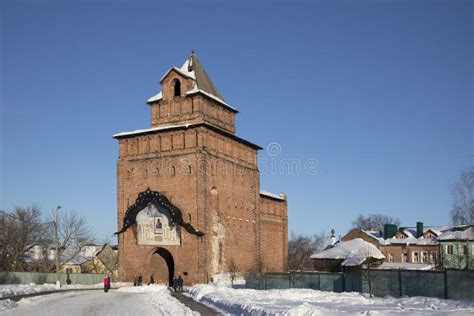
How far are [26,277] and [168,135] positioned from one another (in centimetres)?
1443

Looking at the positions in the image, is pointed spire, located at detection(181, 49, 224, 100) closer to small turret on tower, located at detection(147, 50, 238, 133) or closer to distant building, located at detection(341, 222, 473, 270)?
small turret on tower, located at detection(147, 50, 238, 133)

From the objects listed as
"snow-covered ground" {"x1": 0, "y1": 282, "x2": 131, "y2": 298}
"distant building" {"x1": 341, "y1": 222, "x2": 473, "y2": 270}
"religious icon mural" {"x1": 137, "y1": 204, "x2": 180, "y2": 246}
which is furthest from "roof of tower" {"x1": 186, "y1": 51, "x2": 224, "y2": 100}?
"distant building" {"x1": 341, "y1": 222, "x2": 473, "y2": 270}

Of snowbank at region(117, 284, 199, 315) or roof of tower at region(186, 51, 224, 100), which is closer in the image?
snowbank at region(117, 284, 199, 315)

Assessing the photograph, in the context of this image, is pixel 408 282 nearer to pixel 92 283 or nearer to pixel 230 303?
pixel 230 303

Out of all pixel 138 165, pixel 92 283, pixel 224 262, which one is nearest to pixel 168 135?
pixel 138 165

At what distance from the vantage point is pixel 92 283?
45844 mm

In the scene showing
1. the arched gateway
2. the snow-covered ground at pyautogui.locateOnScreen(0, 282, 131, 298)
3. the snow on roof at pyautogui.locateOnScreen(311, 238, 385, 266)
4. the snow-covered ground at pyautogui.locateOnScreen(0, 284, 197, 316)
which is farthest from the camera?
the snow on roof at pyautogui.locateOnScreen(311, 238, 385, 266)

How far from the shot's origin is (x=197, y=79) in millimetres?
44750

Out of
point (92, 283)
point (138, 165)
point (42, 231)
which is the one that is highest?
point (138, 165)

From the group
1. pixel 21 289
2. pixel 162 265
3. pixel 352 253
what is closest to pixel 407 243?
pixel 352 253

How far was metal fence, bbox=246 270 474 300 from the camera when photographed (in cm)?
2545

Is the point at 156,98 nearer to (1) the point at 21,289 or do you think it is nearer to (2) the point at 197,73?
(2) the point at 197,73

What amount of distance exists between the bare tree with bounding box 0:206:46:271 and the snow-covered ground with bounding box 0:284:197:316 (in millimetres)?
23596

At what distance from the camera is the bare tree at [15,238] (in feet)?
176
